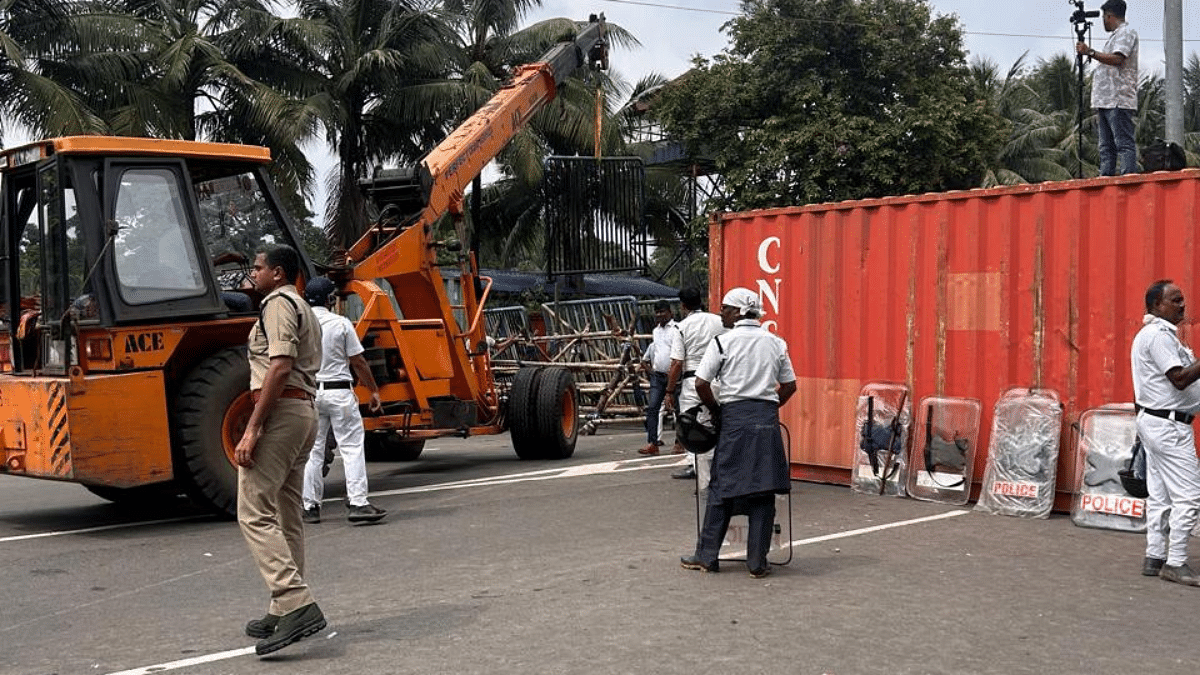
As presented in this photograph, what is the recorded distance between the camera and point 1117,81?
11.3 m

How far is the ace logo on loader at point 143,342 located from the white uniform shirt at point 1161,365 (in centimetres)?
652

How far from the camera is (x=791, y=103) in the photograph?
27.7m

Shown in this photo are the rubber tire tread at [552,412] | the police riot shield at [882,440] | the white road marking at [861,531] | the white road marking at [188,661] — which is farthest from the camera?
the rubber tire tread at [552,412]

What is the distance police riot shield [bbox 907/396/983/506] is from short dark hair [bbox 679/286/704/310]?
6.73 feet

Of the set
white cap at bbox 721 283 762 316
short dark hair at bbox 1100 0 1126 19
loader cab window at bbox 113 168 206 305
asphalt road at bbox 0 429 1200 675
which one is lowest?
asphalt road at bbox 0 429 1200 675

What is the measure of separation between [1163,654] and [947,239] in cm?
532

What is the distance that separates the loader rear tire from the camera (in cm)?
920

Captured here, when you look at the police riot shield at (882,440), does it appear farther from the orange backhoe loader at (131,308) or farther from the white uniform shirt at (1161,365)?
the orange backhoe loader at (131,308)

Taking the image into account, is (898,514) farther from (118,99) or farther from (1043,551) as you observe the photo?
(118,99)

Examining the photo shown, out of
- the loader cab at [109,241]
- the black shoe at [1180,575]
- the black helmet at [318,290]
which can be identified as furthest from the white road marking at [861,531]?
the loader cab at [109,241]

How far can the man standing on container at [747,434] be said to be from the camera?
24.3 ft

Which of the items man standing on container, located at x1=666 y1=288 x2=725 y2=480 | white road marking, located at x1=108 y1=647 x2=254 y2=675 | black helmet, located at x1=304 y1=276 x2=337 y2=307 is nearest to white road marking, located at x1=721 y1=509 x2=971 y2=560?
man standing on container, located at x1=666 y1=288 x2=725 y2=480

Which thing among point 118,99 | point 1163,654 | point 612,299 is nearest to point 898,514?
point 1163,654

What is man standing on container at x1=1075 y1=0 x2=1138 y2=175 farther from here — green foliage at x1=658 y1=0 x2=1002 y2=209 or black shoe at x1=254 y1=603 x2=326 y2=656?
green foliage at x1=658 y1=0 x2=1002 y2=209
